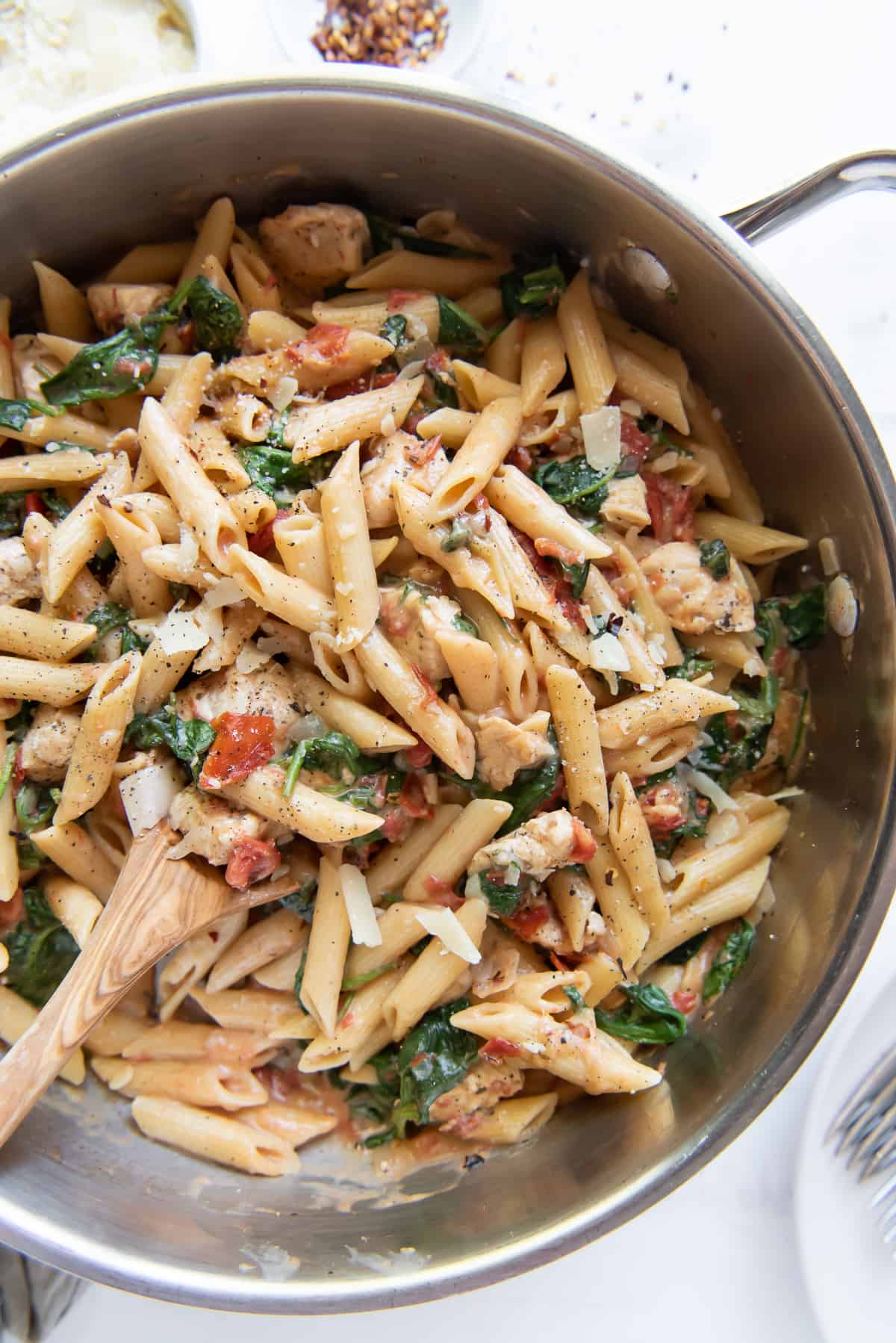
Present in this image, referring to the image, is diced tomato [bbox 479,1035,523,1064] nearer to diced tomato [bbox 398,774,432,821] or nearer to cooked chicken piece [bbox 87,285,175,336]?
diced tomato [bbox 398,774,432,821]

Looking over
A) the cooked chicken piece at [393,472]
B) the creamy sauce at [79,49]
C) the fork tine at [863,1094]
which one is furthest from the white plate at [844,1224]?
the creamy sauce at [79,49]

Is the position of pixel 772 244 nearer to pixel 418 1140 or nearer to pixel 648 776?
pixel 648 776

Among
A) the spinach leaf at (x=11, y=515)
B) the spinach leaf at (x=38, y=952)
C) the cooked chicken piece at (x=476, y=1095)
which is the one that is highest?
the spinach leaf at (x=11, y=515)

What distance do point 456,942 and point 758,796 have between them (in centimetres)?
75

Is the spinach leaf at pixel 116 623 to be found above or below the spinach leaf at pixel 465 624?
below

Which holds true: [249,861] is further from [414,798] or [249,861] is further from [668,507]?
[668,507]

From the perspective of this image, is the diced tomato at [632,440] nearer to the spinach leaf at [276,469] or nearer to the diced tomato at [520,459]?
the diced tomato at [520,459]

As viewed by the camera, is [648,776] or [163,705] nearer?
[163,705]

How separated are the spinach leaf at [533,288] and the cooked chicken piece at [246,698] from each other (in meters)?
0.90

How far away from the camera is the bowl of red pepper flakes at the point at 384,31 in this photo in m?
2.53

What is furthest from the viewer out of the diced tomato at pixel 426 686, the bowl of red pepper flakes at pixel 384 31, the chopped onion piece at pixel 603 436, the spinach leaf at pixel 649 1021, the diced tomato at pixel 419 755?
the bowl of red pepper flakes at pixel 384 31

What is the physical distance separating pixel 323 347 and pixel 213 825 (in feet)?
3.01

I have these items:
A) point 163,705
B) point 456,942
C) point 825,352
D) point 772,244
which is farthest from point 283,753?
point 772,244

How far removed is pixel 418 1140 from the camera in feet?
7.11
